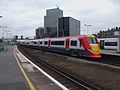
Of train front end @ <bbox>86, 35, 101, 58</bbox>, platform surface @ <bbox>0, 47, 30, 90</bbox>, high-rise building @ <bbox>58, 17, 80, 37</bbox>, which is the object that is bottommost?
platform surface @ <bbox>0, 47, 30, 90</bbox>

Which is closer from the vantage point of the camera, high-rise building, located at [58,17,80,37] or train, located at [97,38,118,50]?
train, located at [97,38,118,50]

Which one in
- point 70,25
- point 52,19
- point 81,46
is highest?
point 52,19

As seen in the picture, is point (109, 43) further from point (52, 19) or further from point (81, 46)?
point (52, 19)

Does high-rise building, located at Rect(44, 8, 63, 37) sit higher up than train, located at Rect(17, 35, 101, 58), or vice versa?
high-rise building, located at Rect(44, 8, 63, 37)

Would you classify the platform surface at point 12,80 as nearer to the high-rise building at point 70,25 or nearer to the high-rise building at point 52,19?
the high-rise building at point 70,25

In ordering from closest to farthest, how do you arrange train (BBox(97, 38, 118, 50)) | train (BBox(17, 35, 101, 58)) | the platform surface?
the platform surface → train (BBox(17, 35, 101, 58)) → train (BBox(97, 38, 118, 50))

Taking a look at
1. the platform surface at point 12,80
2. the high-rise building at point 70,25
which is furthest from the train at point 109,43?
the platform surface at point 12,80

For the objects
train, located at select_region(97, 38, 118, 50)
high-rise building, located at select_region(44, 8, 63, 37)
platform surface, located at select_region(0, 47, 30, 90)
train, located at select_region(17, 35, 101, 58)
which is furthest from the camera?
high-rise building, located at select_region(44, 8, 63, 37)

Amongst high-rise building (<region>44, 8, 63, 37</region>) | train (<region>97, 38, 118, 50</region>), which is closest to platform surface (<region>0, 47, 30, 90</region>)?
train (<region>97, 38, 118, 50</region>)

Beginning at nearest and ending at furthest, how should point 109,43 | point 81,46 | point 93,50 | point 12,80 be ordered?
point 12,80
point 93,50
point 81,46
point 109,43

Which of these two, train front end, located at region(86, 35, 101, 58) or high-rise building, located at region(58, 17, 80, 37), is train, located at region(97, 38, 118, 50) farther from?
Answer: train front end, located at region(86, 35, 101, 58)

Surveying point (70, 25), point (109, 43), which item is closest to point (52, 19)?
point (70, 25)

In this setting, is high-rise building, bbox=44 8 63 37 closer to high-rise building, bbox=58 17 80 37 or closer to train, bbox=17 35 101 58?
high-rise building, bbox=58 17 80 37

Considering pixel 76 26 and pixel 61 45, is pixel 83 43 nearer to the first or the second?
pixel 61 45
